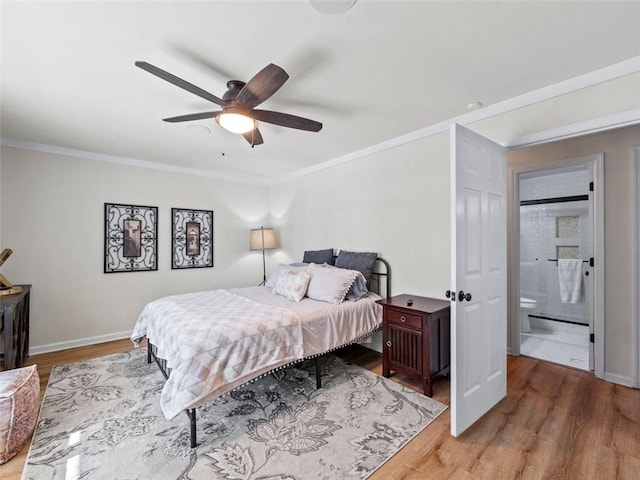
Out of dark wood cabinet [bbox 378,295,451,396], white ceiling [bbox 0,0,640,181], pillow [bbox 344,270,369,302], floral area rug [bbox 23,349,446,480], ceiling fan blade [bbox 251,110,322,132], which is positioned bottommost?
floral area rug [bbox 23,349,446,480]

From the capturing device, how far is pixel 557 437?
1968 millimetres

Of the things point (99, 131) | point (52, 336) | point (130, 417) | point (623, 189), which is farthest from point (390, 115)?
point (52, 336)

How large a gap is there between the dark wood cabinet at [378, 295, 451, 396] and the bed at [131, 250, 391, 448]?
1.13 feet

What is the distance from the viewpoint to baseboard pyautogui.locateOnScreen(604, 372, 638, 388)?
8.51ft

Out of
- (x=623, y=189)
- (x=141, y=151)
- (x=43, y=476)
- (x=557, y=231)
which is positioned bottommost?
(x=43, y=476)

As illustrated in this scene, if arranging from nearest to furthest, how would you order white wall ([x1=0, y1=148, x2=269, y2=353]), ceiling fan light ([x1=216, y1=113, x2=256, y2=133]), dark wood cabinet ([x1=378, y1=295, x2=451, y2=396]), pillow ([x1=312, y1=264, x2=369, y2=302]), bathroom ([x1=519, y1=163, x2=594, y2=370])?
1. ceiling fan light ([x1=216, y1=113, x2=256, y2=133])
2. dark wood cabinet ([x1=378, y1=295, x2=451, y2=396])
3. pillow ([x1=312, y1=264, x2=369, y2=302])
4. white wall ([x1=0, y1=148, x2=269, y2=353])
5. bathroom ([x1=519, y1=163, x2=594, y2=370])

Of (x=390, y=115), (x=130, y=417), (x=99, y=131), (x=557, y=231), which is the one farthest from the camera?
(x=557, y=231)

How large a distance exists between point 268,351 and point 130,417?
3.85ft

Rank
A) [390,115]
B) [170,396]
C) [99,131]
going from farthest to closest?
[99,131], [390,115], [170,396]

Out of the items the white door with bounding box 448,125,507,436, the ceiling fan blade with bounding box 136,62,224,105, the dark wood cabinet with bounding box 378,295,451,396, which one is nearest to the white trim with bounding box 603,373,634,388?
the white door with bounding box 448,125,507,436

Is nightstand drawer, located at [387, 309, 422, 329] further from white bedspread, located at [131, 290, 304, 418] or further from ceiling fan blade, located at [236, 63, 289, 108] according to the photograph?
ceiling fan blade, located at [236, 63, 289, 108]

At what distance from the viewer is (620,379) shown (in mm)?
2658

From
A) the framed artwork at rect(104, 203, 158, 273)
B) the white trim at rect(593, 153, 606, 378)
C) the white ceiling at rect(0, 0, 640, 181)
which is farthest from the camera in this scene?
the framed artwork at rect(104, 203, 158, 273)

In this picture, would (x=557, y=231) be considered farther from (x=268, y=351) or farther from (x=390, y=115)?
(x=268, y=351)
